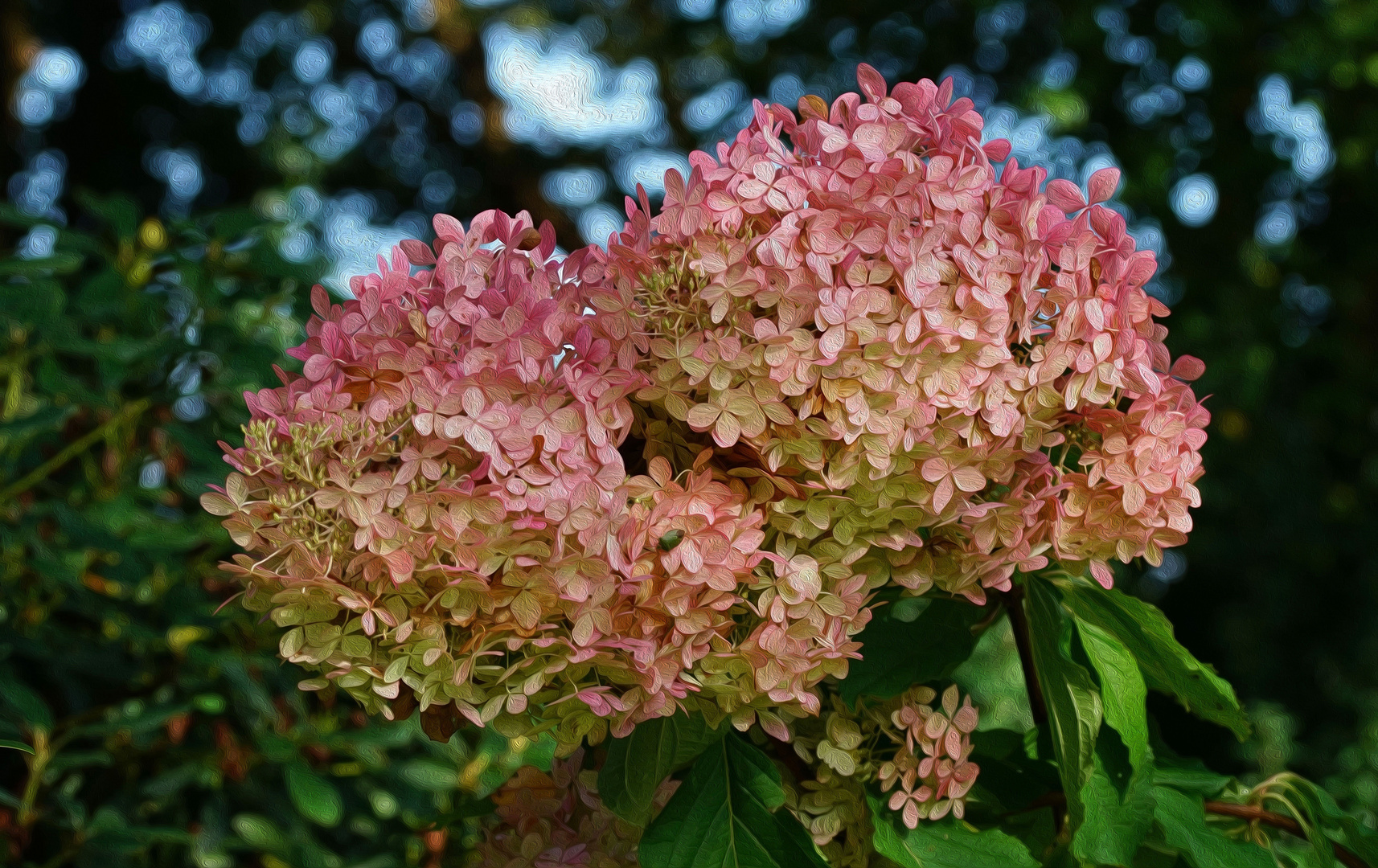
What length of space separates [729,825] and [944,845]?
0.43 ft

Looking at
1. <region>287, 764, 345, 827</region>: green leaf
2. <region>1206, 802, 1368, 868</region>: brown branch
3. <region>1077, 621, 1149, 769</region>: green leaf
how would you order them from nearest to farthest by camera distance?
<region>1077, 621, 1149, 769</region>: green leaf, <region>1206, 802, 1368, 868</region>: brown branch, <region>287, 764, 345, 827</region>: green leaf

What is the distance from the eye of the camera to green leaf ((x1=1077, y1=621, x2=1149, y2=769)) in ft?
2.12

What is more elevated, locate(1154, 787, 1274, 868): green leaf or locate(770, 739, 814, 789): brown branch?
locate(1154, 787, 1274, 868): green leaf

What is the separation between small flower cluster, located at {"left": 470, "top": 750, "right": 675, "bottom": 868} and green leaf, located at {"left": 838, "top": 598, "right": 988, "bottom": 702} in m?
0.14

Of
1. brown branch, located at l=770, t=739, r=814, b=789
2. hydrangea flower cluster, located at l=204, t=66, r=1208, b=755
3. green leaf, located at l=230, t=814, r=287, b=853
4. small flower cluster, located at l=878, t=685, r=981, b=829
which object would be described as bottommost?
green leaf, located at l=230, t=814, r=287, b=853

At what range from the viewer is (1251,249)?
292 centimetres

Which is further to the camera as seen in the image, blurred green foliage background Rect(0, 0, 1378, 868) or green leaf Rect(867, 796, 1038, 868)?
blurred green foliage background Rect(0, 0, 1378, 868)

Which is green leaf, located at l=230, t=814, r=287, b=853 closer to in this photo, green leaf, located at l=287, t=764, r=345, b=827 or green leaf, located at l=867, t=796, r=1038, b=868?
green leaf, located at l=287, t=764, r=345, b=827

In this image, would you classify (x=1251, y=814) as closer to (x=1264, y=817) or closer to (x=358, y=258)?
(x=1264, y=817)

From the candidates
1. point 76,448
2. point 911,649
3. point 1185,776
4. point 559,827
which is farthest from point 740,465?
point 76,448

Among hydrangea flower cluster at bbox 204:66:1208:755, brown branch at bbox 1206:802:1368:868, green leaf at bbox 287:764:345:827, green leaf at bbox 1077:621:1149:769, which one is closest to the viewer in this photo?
hydrangea flower cluster at bbox 204:66:1208:755

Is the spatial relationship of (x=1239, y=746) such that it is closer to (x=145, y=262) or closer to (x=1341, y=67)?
(x=1341, y=67)

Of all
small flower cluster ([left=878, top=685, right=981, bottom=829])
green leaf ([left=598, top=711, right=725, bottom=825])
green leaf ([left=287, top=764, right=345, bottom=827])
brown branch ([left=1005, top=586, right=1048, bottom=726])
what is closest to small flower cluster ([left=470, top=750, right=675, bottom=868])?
green leaf ([left=598, top=711, right=725, bottom=825])

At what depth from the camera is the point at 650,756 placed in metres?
0.65
